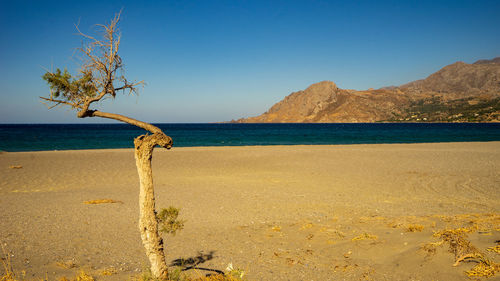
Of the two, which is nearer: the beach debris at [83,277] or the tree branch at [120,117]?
the tree branch at [120,117]

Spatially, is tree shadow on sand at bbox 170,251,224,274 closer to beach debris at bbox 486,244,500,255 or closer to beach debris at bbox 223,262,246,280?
beach debris at bbox 223,262,246,280

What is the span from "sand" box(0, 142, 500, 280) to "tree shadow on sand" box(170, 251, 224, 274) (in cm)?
4

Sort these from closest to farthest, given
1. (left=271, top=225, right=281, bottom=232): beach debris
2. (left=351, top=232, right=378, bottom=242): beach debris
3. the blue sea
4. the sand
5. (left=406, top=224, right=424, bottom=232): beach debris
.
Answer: the sand
(left=351, top=232, right=378, bottom=242): beach debris
(left=406, top=224, right=424, bottom=232): beach debris
(left=271, top=225, right=281, bottom=232): beach debris
the blue sea

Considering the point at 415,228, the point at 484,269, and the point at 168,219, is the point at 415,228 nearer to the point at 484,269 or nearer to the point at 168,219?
the point at 484,269

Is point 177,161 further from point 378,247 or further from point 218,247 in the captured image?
point 378,247

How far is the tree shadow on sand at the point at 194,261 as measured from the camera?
579 cm

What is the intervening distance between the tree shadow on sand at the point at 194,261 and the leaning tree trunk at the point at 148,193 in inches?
67.0

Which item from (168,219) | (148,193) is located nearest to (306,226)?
(168,219)

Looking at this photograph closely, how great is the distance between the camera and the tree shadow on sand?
5.79 metres

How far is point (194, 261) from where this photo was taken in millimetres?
6195

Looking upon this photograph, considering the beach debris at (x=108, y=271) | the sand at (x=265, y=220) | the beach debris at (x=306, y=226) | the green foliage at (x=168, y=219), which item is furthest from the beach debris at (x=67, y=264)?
the beach debris at (x=306, y=226)

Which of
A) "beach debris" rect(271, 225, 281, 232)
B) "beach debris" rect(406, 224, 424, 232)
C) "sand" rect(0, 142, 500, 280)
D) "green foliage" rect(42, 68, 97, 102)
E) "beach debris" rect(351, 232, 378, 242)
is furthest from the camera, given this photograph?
"beach debris" rect(271, 225, 281, 232)

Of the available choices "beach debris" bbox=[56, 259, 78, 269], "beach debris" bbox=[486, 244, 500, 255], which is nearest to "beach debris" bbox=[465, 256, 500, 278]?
"beach debris" bbox=[486, 244, 500, 255]

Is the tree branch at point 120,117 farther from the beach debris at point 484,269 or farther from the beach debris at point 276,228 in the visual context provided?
the beach debris at point 484,269
